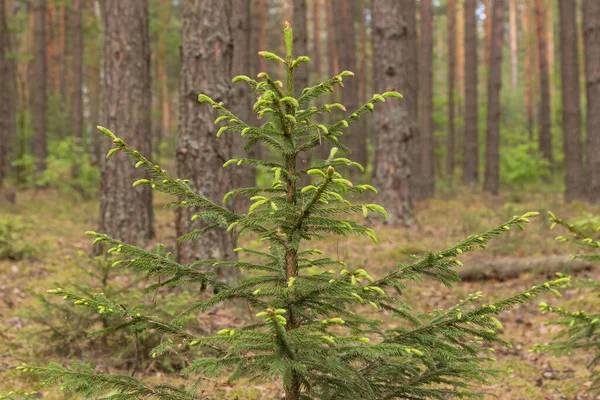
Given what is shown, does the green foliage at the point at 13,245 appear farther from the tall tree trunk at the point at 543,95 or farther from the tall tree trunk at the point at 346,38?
the tall tree trunk at the point at 543,95

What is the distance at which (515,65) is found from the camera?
46.5 m

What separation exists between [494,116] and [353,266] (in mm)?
11257

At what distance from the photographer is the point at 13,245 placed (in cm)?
919

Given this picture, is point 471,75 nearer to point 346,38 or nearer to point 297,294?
point 346,38

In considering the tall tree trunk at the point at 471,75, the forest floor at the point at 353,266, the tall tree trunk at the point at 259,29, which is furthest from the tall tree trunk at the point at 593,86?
the tall tree trunk at the point at 259,29

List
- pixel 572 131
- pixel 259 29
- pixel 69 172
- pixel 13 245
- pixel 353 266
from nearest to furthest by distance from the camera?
pixel 353 266, pixel 13 245, pixel 572 131, pixel 69 172, pixel 259 29

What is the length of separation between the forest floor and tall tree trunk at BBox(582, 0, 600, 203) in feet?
2.72

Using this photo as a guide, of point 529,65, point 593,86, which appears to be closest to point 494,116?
point 593,86

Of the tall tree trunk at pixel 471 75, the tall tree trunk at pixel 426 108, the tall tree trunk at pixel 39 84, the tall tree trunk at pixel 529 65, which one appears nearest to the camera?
the tall tree trunk at pixel 426 108

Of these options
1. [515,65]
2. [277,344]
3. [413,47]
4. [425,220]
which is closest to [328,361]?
[277,344]

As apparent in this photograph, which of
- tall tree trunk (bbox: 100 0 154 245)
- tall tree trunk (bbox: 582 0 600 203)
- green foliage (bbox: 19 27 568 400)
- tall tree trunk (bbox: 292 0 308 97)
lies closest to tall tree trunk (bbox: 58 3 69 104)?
tall tree trunk (bbox: 292 0 308 97)

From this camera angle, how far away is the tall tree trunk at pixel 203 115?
6.67 m

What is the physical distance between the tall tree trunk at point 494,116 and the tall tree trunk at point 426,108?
1.82 m

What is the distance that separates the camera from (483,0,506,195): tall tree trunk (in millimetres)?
17922
